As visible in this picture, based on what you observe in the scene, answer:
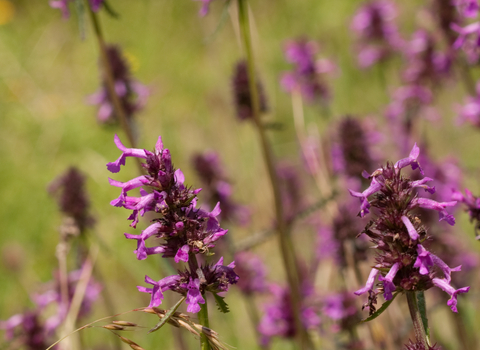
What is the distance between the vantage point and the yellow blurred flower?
1229 cm

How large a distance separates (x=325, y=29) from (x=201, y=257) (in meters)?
7.09

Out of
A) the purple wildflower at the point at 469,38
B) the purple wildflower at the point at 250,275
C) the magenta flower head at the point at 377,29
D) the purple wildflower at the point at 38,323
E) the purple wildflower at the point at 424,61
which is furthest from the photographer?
the magenta flower head at the point at 377,29

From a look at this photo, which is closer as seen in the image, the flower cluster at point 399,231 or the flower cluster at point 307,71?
the flower cluster at point 399,231

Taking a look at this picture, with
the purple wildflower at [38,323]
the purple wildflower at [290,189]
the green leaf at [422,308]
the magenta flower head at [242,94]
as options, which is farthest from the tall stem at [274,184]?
the purple wildflower at [290,189]

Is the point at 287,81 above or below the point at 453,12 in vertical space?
above

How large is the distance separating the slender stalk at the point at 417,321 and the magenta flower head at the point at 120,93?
303 cm

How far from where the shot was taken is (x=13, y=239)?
678 cm

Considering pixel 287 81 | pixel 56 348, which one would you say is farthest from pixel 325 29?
pixel 56 348

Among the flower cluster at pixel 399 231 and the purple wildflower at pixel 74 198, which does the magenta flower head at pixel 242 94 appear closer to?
the purple wildflower at pixel 74 198

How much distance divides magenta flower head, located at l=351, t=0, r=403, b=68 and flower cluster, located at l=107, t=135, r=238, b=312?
4.62 meters

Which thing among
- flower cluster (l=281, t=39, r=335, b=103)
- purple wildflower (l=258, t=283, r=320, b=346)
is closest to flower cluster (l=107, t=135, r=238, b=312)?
purple wildflower (l=258, t=283, r=320, b=346)

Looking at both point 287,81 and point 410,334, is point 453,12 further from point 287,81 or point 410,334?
point 410,334

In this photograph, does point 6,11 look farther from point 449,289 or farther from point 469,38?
point 449,289

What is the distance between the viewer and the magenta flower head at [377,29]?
5.57m
